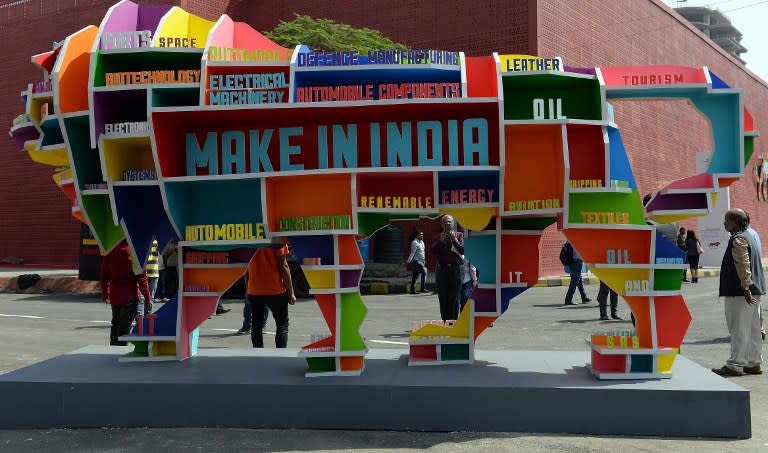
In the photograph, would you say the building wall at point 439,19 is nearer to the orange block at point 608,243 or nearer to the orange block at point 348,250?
the orange block at point 608,243

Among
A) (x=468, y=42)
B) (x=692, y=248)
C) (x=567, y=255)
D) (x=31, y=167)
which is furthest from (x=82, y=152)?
(x=31, y=167)

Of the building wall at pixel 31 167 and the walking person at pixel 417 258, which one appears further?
the building wall at pixel 31 167

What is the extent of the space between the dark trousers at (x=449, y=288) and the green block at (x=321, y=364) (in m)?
4.19

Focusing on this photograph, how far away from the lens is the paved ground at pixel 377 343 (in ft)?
17.6

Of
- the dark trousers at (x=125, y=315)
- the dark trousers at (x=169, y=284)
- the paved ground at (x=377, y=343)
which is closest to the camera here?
the paved ground at (x=377, y=343)

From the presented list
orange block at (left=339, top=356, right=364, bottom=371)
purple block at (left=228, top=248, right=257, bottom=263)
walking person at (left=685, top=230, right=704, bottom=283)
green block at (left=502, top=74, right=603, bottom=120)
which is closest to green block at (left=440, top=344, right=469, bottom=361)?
orange block at (left=339, top=356, right=364, bottom=371)

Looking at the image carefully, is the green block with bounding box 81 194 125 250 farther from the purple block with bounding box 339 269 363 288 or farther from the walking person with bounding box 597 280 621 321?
the walking person with bounding box 597 280 621 321

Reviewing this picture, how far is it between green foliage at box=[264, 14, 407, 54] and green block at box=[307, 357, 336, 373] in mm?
15431

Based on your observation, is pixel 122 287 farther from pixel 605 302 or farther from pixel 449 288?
pixel 605 302

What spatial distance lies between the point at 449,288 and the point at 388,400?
460 centimetres

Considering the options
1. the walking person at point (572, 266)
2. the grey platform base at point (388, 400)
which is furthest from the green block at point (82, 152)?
the walking person at point (572, 266)

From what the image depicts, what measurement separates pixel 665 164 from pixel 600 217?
90.3ft

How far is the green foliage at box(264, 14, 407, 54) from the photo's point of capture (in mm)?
20562

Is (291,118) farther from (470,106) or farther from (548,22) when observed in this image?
(548,22)
